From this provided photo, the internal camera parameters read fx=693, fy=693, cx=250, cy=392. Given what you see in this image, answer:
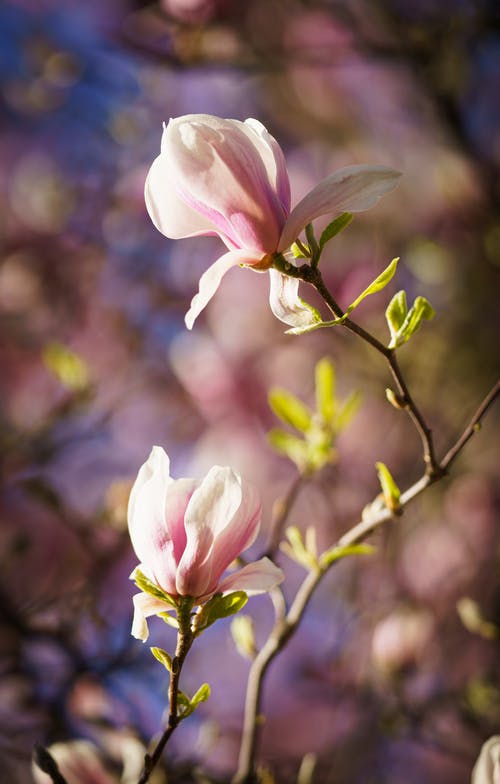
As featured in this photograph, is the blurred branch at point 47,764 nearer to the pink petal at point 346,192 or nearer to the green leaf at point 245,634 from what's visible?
the green leaf at point 245,634

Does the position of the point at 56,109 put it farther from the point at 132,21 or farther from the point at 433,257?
the point at 433,257

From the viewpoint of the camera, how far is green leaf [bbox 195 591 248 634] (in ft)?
1.24

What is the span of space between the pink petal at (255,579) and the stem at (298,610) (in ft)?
0.24

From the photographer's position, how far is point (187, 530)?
14.2 inches

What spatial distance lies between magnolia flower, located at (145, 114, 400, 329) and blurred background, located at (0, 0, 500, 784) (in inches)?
17.4

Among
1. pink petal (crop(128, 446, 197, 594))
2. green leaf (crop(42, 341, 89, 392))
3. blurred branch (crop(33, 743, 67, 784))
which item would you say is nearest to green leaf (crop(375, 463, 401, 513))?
pink petal (crop(128, 446, 197, 594))

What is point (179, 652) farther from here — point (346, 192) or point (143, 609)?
point (346, 192)

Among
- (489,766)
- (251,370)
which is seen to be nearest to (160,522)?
(489,766)

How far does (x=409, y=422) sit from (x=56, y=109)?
3.64 ft

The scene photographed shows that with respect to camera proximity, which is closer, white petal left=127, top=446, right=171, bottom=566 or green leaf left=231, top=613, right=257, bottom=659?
white petal left=127, top=446, right=171, bottom=566

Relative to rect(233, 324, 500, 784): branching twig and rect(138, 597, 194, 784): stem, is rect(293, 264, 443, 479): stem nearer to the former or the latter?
rect(233, 324, 500, 784): branching twig

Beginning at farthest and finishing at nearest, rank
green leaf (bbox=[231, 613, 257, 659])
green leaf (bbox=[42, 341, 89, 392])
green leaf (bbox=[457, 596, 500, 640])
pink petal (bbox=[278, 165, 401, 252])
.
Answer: green leaf (bbox=[42, 341, 89, 392]), green leaf (bbox=[457, 596, 500, 640]), green leaf (bbox=[231, 613, 257, 659]), pink petal (bbox=[278, 165, 401, 252])

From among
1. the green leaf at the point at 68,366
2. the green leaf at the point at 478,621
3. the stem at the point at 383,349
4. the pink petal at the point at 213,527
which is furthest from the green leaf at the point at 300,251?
the green leaf at the point at 68,366

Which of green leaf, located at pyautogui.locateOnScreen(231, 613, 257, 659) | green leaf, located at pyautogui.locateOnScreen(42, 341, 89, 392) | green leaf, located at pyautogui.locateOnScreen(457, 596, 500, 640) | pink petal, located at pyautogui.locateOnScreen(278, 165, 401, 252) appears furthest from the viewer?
green leaf, located at pyautogui.locateOnScreen(42, 341, 89, 392)
